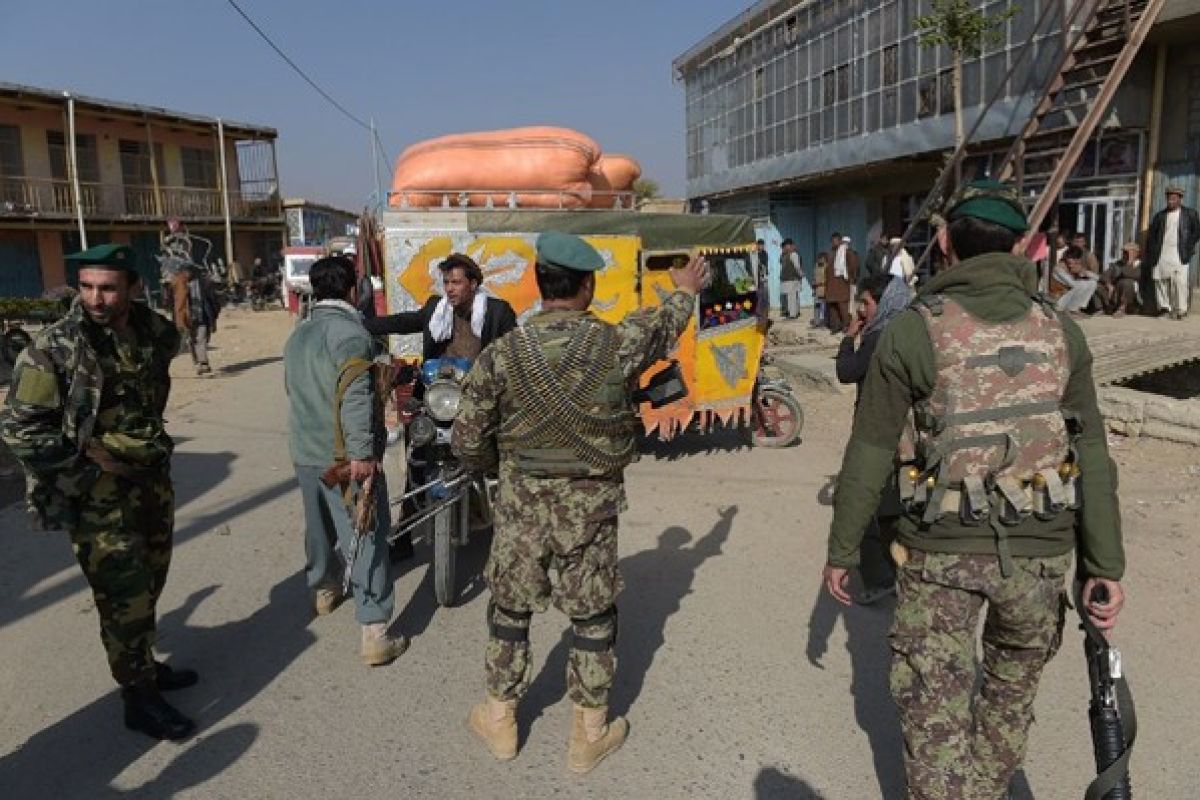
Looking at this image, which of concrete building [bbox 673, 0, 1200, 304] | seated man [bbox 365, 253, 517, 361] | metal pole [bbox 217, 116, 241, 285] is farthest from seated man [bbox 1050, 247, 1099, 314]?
metal pole [bbox 217, 116, 241, 285]

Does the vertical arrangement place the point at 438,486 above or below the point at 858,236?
below

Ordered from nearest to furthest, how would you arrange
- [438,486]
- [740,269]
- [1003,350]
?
[1003,350], [438,486], [740,269]

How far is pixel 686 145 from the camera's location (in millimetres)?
26812

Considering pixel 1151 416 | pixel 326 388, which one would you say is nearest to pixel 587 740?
pixel 326 388

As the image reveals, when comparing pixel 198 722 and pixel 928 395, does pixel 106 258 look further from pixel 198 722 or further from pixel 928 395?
pixel 928 395

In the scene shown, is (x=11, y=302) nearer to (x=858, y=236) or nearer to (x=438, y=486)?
(x=438, y=486)

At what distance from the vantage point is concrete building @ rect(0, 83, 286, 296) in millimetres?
23734

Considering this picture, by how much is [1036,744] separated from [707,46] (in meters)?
24.6

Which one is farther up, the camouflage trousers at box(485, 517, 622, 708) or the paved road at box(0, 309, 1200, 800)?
the camouflage trousers at box(485, 517, 622, 708)

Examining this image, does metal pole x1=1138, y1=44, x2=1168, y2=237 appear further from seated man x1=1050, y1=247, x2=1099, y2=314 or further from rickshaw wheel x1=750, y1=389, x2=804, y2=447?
rickshaw wheel x1=750, y1=389, x2=804, y2=447

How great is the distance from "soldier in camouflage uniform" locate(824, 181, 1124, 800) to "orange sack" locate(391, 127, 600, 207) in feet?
17.8

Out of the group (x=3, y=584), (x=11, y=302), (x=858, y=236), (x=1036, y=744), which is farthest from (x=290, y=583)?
(x=858, y=236)

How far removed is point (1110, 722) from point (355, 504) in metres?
2.67

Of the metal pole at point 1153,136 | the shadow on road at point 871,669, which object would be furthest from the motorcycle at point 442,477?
the metal pole at point 1153,136
